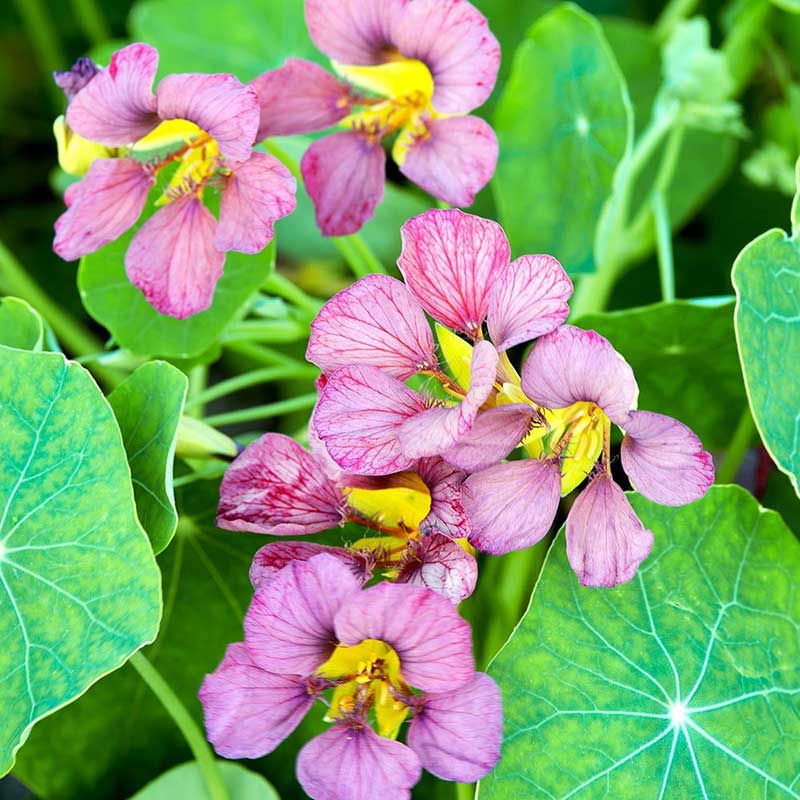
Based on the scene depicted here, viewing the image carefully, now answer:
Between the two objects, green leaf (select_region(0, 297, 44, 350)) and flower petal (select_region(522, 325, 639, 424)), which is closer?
flower petal (select_region(522, 325, 639, 424))

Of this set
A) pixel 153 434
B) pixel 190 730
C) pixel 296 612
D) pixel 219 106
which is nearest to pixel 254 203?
pixel 219 106

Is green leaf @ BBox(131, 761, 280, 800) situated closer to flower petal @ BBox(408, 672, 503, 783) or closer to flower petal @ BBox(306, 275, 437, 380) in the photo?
flower petal @ BBox(408, 672, 503, 783)

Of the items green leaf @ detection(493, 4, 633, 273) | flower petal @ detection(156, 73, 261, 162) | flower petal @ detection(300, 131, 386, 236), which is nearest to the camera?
flower petal @ detection(156, 73, 261, 162)

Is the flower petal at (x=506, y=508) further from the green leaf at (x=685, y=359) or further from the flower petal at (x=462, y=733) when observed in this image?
the green leaf at (x=685, y=359)

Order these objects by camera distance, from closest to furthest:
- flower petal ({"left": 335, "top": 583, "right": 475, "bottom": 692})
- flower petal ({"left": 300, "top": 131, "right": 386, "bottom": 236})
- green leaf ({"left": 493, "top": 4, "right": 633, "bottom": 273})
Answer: flower petal ({"left": 335, "top": 583, "right": 475, "bottom": 692})
flower petal ({"left": 300, "top": 131, "right": 386, "bottom": 236})
green leaf ({"left": 493, "top": 4, "right": 633, "bottom": 273})

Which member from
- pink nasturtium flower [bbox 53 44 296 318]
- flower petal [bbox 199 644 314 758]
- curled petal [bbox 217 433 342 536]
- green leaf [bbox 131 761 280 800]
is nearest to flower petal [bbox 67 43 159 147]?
pink nasturtium flower [bbox 53 44 296 318]

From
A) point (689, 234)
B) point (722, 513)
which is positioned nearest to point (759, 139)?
point (689, 234)
